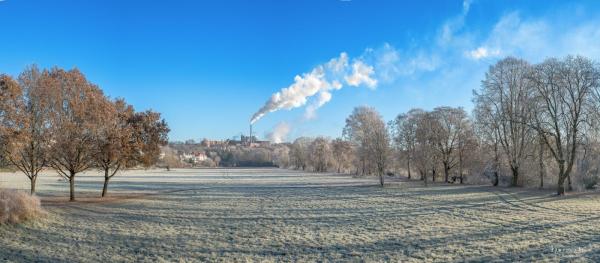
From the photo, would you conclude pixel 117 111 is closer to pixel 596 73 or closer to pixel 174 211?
pixel 174 211

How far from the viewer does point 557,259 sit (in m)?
10.9

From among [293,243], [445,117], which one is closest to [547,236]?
[293,243]

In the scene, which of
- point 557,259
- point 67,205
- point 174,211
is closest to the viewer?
point 557,259

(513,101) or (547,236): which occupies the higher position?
(513,101)

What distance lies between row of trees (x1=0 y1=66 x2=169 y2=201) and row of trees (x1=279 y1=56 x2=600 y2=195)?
3021 cm

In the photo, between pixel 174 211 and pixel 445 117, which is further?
pixel 445 117

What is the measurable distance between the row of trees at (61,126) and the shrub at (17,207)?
6.34 metres

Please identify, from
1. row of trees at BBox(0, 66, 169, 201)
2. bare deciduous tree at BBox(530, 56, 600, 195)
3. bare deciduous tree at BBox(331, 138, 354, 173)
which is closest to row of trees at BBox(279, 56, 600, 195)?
bare deciduous tree at BBox(530, 56, 600, 195)

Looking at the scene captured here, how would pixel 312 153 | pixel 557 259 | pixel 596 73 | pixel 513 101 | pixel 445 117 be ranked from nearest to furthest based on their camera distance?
pixel 557 259
pixel 596 73
pixel 513 101
pixel 445 117
pixel 312 153

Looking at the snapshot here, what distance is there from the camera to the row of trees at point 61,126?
24797 mm

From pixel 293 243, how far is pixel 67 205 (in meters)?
18.4

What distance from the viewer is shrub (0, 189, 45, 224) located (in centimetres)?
1708

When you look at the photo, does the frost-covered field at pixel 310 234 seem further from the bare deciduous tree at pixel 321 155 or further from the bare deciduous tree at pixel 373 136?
the bare deciduous tree at pixel 321 155

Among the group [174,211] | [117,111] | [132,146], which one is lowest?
[174,211]
